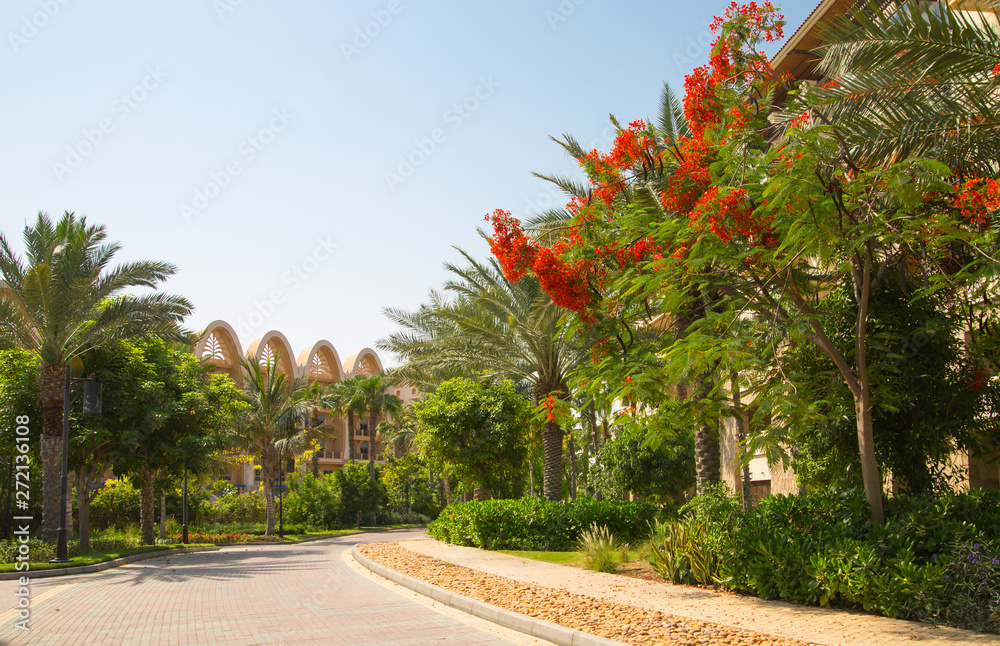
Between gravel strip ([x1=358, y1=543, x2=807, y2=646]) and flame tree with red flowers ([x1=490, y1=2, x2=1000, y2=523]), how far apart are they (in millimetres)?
2956

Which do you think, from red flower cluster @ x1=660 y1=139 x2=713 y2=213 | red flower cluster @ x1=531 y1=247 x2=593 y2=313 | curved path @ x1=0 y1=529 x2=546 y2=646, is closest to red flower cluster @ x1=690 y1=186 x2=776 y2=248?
red flower cluster @ x1=660 y1=139 x2=713 y2=213

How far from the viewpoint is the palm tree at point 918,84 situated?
8.89 m

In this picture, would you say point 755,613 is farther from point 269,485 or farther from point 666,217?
point 269,485

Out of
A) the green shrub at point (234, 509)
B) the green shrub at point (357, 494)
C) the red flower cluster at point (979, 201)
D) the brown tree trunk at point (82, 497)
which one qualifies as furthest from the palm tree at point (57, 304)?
the green shrub at point (357, 494)

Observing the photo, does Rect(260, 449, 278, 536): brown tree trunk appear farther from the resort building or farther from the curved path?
the resort building

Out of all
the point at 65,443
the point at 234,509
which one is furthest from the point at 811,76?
the point at 234,509

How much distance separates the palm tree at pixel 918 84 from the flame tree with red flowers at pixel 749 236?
37 centimetres

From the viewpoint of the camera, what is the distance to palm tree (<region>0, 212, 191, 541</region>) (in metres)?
19.3

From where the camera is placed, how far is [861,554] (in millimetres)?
8258

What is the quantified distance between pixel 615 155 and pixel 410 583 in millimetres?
8075

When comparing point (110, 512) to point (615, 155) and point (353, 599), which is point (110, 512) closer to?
point (353, 599)

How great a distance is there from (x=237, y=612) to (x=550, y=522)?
10237 millimetres

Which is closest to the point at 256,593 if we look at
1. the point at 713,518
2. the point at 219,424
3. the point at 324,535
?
the point at 713,518

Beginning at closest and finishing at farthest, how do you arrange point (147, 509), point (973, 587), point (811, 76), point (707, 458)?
point (973, 587) < point (707, 458) < point (811, 76) < point (147, 509)
